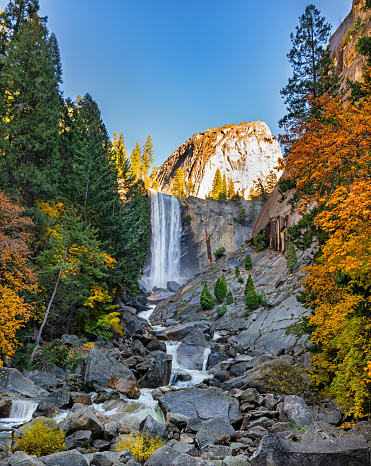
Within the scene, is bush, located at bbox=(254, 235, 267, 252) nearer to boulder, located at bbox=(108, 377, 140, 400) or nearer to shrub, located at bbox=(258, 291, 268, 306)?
shrub, located at bbox=(258, 291, 268, 306)

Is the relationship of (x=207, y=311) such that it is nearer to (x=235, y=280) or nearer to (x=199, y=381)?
(x=235, y=280)

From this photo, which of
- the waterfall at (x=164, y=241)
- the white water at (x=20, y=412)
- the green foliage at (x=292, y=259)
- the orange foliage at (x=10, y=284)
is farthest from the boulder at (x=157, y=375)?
the waterfall at (x=164, y=241)

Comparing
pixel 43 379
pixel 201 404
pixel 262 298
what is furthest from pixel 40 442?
pixel 262 298

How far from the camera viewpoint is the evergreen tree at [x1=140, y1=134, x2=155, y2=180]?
8720 centimetres

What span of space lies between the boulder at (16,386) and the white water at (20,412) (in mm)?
943

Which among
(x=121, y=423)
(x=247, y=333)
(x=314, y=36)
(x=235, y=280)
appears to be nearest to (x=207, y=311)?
(x=235, y=280)

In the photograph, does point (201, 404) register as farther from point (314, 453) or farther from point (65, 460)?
point (314, 453)

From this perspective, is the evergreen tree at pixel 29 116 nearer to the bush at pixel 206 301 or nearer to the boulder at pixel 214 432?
the boulder at pixel 214 432

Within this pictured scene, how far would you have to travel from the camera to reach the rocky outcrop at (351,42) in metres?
21.7

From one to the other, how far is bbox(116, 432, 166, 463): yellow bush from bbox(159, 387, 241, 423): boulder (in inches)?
137

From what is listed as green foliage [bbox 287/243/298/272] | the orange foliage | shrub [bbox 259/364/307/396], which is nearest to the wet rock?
the orange foliage

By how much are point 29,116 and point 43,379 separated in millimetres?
17651

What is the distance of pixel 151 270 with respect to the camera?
200ft

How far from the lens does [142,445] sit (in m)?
7.83
